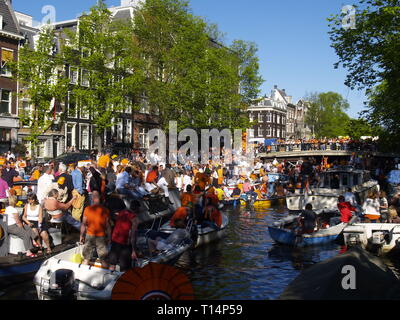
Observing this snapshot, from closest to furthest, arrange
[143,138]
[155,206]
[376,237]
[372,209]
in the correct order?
[376,237], [372,209], [155,206], [143,138]

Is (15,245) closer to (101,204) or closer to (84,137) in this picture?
(101,204)

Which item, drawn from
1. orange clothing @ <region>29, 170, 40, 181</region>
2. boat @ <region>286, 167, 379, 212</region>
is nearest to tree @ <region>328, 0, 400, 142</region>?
boat @ <region>286, 167, 379, 212</region>

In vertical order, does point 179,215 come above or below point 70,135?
below

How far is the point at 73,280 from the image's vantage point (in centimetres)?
895

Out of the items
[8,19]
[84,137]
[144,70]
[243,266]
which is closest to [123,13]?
[144,70]

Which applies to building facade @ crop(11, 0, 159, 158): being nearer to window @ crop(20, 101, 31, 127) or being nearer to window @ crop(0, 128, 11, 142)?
window @ crop(20, 101, 31, 127)

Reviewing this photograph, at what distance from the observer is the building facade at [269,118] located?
9700 cm

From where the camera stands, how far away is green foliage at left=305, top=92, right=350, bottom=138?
4067 inches

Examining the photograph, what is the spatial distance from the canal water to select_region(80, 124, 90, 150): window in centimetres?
2788

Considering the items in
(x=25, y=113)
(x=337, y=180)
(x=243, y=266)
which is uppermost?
(x=25, y=113)

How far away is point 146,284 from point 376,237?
11.1 m
